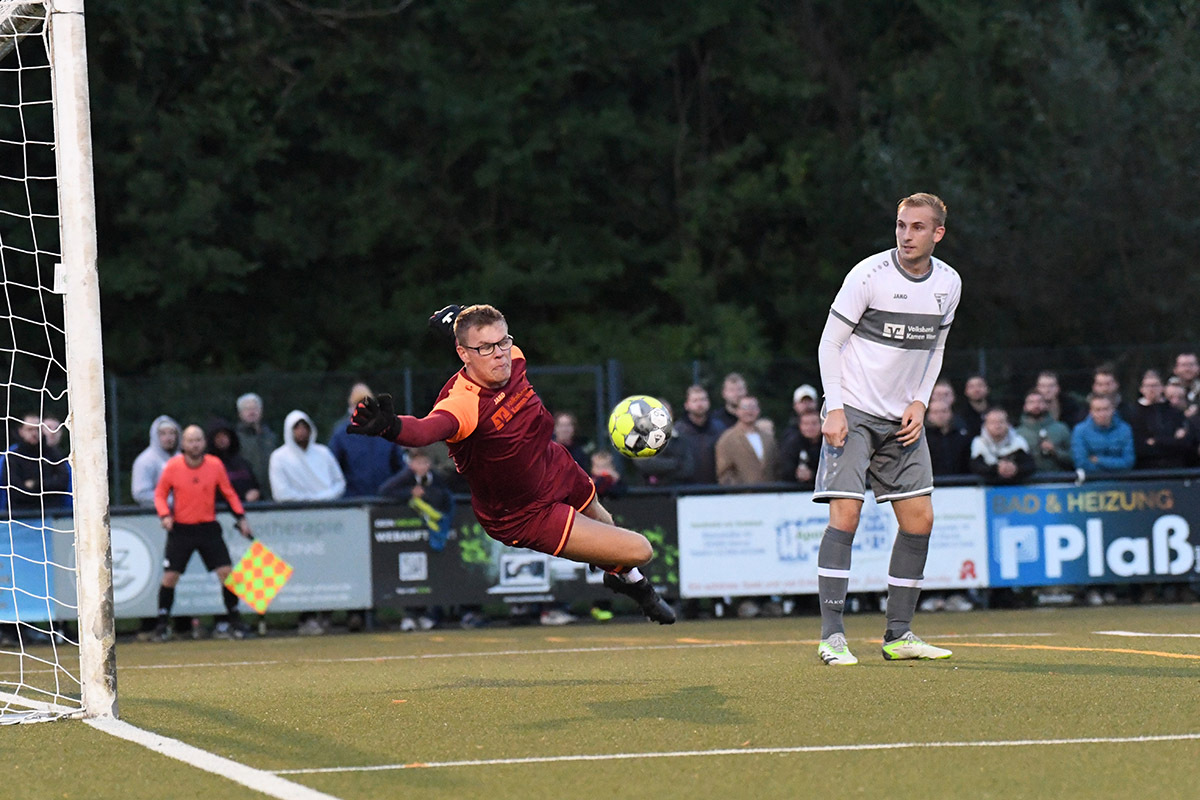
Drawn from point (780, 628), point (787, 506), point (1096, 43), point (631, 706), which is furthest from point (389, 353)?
point (631, 706)

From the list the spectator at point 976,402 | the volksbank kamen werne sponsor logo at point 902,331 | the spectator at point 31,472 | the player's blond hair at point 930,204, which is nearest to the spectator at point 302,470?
the spectator at point 31,472

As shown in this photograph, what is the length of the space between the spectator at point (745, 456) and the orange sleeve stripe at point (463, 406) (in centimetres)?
869

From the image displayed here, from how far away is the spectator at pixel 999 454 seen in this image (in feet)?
52.1

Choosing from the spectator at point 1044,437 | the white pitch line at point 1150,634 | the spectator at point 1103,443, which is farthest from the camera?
the spectator at point 1044,437

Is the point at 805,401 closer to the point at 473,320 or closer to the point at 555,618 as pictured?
the point at 555,618

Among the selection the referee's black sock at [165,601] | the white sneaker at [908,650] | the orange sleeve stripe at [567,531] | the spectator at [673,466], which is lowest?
the referee's black sock at [165,601]

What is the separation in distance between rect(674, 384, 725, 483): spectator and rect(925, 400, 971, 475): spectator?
2.02 metres

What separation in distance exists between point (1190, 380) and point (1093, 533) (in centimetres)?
179

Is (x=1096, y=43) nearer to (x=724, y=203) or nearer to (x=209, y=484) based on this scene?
(x=724, y=203)

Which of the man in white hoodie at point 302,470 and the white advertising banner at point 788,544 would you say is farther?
the man in white hoodie at point 302,470

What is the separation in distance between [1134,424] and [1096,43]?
1478cm

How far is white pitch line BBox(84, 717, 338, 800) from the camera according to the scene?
5.25 m

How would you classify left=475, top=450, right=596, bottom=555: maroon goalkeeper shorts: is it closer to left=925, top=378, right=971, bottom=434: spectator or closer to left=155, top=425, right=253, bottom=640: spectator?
left=155, top=425, right=253, bottom=640: spectator

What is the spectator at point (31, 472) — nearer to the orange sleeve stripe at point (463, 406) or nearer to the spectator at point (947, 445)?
the spectator at point (947, 445)
